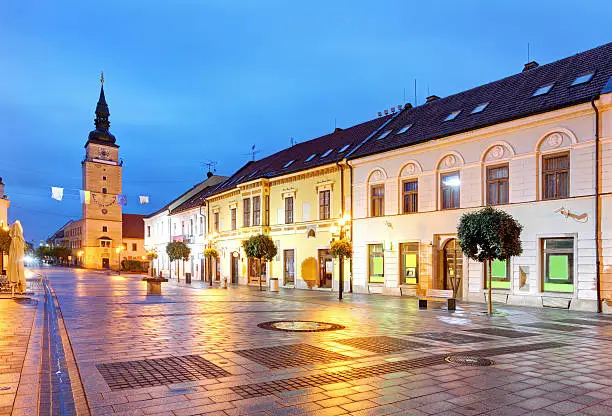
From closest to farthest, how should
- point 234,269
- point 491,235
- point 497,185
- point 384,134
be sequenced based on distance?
point 491,235 → point 497,185 → point 384,134 → point 234,269

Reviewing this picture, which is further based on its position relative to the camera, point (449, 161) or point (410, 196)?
point (410, 196)

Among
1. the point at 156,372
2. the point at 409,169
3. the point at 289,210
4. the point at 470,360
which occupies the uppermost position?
the point at 409,169

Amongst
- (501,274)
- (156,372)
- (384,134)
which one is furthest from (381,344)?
(384,134)

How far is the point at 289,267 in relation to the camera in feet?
108

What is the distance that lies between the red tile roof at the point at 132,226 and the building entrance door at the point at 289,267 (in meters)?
74.9

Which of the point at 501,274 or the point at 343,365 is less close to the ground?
the point at 501,274

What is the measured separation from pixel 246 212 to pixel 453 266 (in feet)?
60.1

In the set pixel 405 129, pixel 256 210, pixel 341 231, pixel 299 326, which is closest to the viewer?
pixel 299 326

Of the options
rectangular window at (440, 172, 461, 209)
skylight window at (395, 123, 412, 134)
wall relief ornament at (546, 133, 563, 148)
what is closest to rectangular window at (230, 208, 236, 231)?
skylight window at (395, 123, 412, 134)

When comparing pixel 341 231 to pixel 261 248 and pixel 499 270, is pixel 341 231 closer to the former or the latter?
pixel 261 248

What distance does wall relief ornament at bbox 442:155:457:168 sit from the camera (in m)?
22.2

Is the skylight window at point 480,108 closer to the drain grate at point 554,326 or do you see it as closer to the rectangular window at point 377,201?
the rectangular window at point 377,201

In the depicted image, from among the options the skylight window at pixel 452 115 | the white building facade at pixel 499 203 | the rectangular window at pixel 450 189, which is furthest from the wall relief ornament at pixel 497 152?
the skylight window at pixel 452 115

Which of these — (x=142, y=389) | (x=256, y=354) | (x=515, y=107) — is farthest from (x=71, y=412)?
(x=515, y=107)
